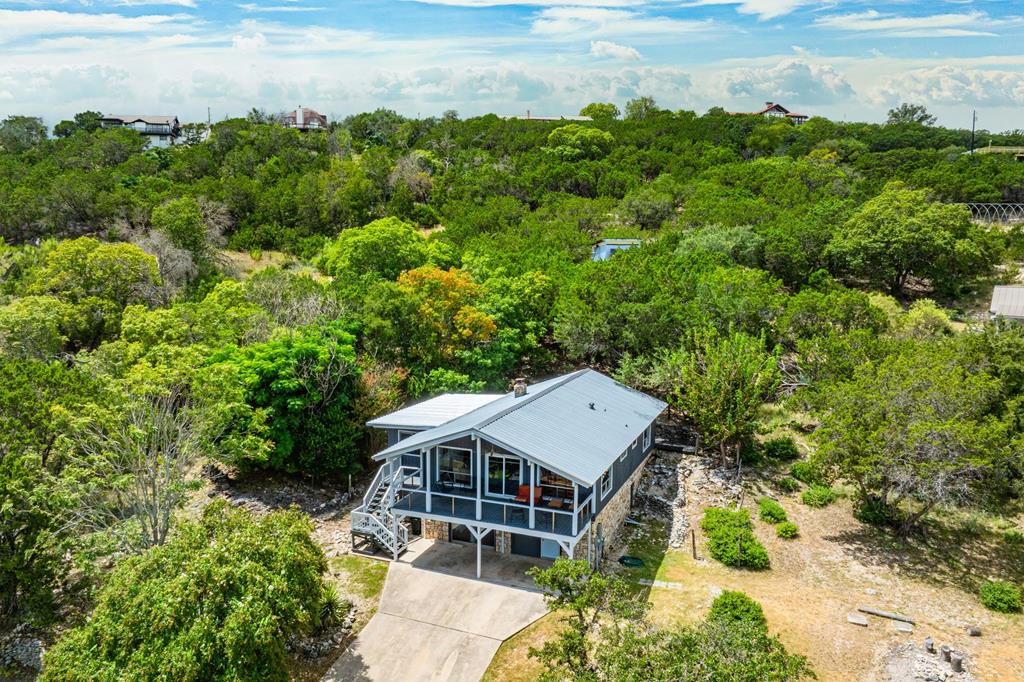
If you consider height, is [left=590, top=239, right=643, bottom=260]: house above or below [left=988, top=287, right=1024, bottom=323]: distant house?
above

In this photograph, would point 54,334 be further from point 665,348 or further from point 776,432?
point 776,432

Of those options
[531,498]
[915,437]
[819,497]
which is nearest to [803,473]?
[819,497]

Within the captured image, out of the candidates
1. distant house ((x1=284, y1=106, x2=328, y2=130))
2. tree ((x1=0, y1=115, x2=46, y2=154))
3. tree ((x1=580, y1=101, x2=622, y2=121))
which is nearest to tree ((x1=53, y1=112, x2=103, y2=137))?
tree ((x1=0, y1=115, x2=46, y2=154))

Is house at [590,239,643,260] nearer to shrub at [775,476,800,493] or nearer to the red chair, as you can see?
shrub at [775,476,800,493]

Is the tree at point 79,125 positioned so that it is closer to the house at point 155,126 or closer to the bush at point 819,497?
the house at point 155,126

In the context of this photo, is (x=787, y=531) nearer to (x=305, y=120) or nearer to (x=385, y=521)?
(x=385, y=521)
